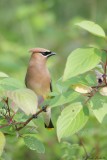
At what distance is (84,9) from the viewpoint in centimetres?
1082

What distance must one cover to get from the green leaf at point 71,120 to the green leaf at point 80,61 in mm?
206

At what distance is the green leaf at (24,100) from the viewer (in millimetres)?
2312

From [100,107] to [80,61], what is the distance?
0.79 ft

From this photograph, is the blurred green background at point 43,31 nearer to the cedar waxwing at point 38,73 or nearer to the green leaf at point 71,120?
the cedar waxwing at point 38,73

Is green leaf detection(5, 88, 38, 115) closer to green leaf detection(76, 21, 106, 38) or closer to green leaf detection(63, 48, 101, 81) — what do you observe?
green leaf detection(63, 48, 101, 81)

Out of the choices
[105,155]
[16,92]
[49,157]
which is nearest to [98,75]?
[16,92]

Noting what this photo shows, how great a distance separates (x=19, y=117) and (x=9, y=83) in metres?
0.26

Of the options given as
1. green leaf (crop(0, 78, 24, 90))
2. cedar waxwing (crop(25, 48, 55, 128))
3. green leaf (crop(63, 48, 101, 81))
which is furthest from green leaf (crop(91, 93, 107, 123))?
cedar waxwing (crop(25, 48, 55, 128))

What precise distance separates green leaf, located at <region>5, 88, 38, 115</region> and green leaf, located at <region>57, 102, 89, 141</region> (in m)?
0.14

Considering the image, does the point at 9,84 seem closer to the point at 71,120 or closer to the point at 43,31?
the point at 71,120

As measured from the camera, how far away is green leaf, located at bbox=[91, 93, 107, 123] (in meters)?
2.41

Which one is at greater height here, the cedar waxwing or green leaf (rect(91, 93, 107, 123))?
green leaf (rect(91, 93, 107, 123))

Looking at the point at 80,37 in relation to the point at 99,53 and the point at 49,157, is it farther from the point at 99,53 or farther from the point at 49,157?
the point at 99,53

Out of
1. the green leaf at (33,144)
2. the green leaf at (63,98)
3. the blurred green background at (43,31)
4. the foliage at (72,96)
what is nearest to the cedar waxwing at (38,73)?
the green leaf at (33,144)
